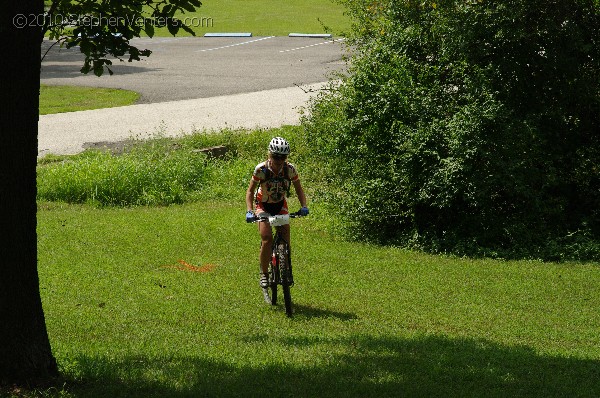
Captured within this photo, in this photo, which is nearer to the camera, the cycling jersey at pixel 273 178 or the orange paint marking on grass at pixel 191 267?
the cycling jersey at pixel 273 178

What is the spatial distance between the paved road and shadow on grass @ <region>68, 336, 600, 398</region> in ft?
23.3

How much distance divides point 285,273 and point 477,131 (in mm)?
4394

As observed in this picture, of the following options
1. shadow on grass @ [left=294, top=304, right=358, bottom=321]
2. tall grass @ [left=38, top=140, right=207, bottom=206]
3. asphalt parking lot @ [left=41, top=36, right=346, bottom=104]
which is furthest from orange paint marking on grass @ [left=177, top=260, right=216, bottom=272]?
asphalt parking lot @ [left=41, top=36, right=346, bottom=104]

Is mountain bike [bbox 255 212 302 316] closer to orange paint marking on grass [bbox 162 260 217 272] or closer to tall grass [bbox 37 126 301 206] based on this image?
orange paint marking on grass [bbox 162 260 217 272]

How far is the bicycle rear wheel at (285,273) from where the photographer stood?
913cm

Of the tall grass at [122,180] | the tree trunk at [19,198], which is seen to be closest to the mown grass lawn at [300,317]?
the tree trunk at [19,198]

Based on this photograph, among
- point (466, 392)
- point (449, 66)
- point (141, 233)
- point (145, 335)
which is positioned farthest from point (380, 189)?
point (466, 392)

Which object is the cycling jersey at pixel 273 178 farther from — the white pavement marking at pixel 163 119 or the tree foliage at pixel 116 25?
the white pavement marking at pixel 163 119

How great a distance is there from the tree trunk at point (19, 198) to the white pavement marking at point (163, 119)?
11.6 m

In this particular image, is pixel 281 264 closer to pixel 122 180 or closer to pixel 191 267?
pixel 191 267

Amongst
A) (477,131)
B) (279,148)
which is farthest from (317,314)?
(477,131)

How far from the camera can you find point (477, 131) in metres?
12.4

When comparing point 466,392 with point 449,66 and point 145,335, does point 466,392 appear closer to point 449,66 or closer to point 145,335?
point 145,335

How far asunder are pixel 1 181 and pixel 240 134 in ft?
40.3
